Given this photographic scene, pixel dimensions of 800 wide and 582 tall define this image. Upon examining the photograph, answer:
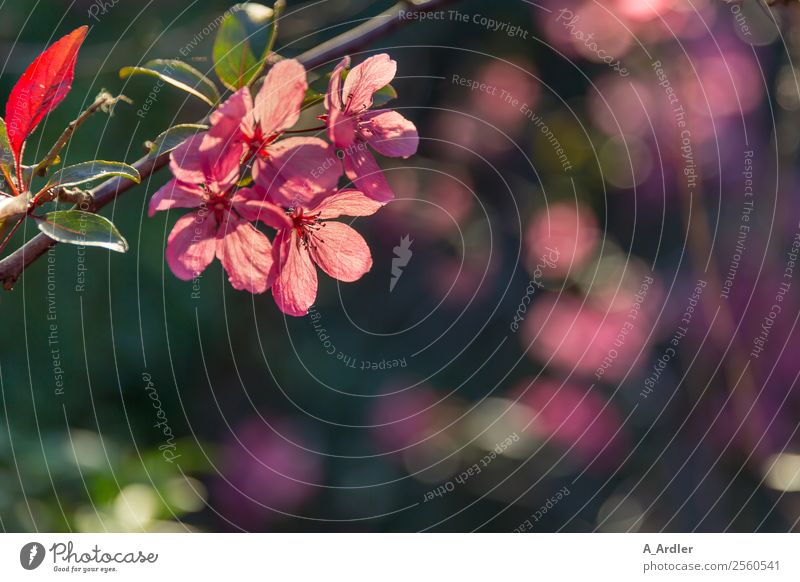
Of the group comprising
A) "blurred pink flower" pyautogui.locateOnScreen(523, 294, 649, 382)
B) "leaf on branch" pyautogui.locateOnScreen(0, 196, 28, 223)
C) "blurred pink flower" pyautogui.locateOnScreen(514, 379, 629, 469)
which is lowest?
"blurred pink flower" pyautogui.locateOnScreen(514, 379, 629, 469)

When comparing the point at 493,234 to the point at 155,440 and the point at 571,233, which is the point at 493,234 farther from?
the point at 155,440

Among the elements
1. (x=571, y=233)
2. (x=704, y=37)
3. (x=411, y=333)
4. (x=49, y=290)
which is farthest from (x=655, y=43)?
(x=49, y=290)

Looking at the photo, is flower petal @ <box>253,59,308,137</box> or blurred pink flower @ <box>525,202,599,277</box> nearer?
flower petal @ <box>253,59,308,137</box>

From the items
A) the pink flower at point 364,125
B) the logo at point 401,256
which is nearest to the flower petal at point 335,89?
the pink flower at point 364,125

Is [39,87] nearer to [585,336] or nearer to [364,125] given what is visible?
[364,125]

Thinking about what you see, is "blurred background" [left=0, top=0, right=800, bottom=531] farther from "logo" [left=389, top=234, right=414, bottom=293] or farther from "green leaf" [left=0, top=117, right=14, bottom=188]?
"green leaf" [left=0, top=117, right=14, bottom=188]
